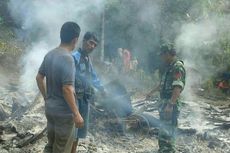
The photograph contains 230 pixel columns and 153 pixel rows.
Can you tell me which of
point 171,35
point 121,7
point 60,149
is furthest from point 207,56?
point 60,149

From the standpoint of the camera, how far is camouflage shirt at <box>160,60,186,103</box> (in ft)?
18.9

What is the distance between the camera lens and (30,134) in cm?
659

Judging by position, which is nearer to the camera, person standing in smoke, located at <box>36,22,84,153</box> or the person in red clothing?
person standing in smoke, located at <box>36,22,84,153</box>

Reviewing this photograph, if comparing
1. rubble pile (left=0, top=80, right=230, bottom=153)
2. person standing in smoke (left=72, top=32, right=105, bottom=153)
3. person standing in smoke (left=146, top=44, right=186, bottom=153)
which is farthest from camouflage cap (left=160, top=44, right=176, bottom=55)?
rubble pile (left=0, top=80, right=230, bottom=153)

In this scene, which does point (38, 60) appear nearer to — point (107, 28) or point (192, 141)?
point (107, 28)

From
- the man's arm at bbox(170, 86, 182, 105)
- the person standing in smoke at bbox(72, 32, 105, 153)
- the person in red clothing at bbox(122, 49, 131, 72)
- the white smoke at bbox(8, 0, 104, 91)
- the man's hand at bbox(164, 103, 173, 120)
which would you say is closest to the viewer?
the person standing in smoke at bbox(72, 32, 105, 153)

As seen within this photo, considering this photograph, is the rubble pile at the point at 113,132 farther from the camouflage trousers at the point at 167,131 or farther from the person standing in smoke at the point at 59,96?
the person standing in smoke at the point at 59,96

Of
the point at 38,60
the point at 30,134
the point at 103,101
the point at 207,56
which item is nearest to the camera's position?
the point at 30,134

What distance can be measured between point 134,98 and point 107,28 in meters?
6.25

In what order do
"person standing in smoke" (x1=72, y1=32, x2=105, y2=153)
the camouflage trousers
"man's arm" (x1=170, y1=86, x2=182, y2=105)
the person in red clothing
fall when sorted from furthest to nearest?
the person in red clothing → the camouflage trousers → "man's arm" (x1=170, y1=86, x2=182, y2=105) → "person standing in smoke" (x1=72, y1=32, x2=105, y2=153)

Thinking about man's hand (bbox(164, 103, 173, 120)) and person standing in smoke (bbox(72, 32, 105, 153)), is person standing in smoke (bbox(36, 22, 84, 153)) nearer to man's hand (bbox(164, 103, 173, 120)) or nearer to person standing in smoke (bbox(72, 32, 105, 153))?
person standing in smoke (bbox(72, 32, 105, 153))

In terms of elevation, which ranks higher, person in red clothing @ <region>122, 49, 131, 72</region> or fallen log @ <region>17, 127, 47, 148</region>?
person in red clothing @ <region>122, 49, 131, 72</region>

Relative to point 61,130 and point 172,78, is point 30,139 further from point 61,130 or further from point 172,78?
point 172,78

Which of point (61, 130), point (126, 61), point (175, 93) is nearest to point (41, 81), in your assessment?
point (61, 130)
